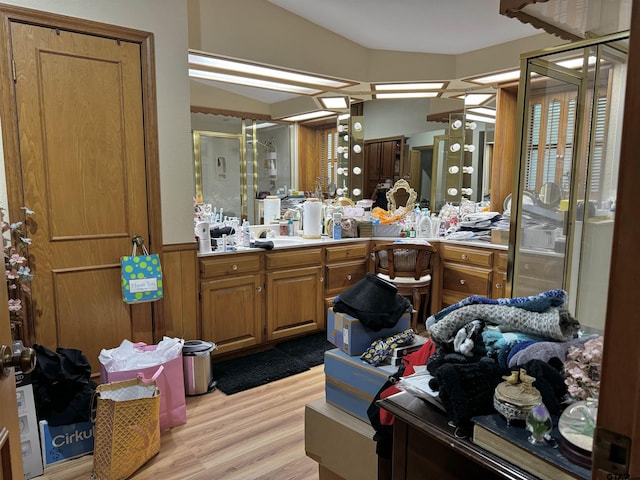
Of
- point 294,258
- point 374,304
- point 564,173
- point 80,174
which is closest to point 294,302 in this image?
point 294,258

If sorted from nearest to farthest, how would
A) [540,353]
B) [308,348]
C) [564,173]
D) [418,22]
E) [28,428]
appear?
[540,353], [28,428], [564,173], [418,22], [308,348]

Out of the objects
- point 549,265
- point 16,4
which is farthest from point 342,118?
point 16,4

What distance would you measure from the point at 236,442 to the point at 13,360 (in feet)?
5.37

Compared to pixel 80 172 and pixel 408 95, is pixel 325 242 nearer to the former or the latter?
pixel 408 95

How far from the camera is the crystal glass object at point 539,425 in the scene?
85 cm

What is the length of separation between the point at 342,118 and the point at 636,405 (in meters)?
4.08

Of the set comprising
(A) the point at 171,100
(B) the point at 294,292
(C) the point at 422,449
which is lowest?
(B) the point at 294,292

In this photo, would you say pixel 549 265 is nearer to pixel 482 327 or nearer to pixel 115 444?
pixel 482 327

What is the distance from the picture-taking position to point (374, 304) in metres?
1.69

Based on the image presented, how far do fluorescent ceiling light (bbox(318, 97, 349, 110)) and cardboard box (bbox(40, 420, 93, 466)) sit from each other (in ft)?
10.6

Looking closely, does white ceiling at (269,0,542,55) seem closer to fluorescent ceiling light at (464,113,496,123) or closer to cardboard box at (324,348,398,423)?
fluorescent ceiling light at (464,113,496,123)

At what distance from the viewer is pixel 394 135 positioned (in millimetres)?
4414

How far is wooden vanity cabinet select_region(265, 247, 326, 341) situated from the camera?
3416mm

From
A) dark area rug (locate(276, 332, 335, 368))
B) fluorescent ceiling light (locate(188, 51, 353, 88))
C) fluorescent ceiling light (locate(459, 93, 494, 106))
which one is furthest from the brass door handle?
fluorescent ceiling light (locate(459, 93, 494, 106))
